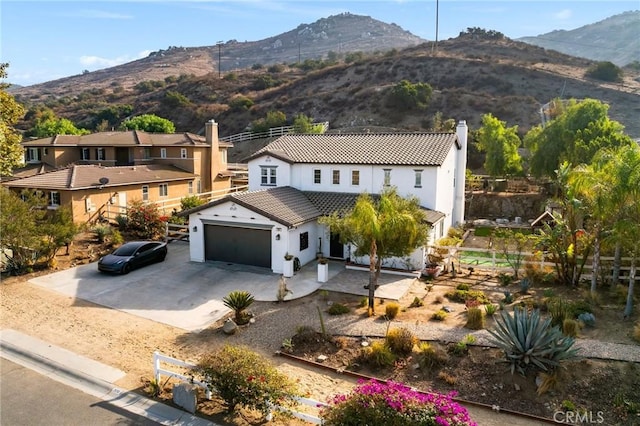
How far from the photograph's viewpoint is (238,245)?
2491 centimetres

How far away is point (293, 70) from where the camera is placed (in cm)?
13088

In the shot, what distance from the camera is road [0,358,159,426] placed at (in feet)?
36.7

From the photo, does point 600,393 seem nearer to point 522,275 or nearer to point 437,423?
point 437,423

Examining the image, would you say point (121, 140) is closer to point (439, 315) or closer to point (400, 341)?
point (439, 315)

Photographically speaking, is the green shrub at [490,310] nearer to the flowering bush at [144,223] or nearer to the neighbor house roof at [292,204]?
the neighbor house roof at [292,204]

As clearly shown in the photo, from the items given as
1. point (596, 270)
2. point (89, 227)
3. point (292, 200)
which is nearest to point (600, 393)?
point (596, 270)

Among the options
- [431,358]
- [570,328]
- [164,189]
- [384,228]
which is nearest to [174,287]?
[384,228]

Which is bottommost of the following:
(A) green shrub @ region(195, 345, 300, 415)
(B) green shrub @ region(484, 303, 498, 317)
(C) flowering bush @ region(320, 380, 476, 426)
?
(B) green shrub @ region(484, 303, 498, 317)

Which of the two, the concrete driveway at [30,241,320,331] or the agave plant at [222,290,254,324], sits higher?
the agave plant at [222,290,254,324]

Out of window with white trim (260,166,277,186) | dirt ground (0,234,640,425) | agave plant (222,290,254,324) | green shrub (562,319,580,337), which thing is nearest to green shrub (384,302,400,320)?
dirt ground (0,234,640,425)

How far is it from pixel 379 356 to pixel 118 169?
29072mm

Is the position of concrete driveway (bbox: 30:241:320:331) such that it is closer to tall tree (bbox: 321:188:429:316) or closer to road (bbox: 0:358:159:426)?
tall tree (bbox: 321:188:429:316)

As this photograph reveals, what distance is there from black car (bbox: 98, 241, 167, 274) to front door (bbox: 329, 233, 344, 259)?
9.14m
